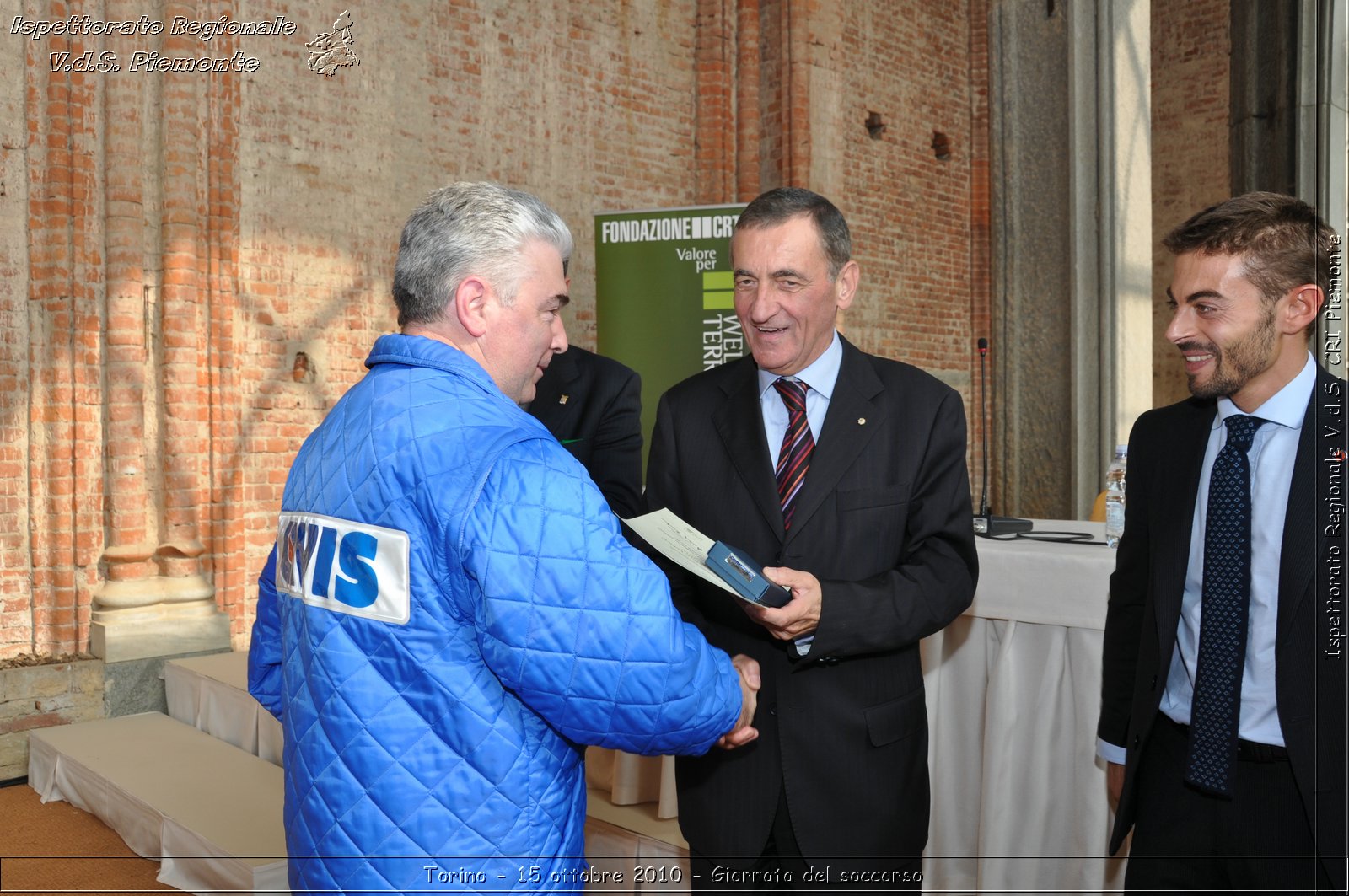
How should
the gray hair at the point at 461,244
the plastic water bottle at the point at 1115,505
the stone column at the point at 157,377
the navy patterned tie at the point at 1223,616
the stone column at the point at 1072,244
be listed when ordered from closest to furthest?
the gray hair at the point at 461,244 → the navy patterned tie at the point at 1223,616 → the plastic water bottle at the point at 1115,505 → the stone column at the point at 157,377 → the stone column at the point at 1072,244

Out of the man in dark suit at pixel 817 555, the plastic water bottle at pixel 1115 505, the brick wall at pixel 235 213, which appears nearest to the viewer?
the man in dark suit at pixel 817 555

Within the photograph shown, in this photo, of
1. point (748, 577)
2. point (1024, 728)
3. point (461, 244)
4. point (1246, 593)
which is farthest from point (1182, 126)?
point (461, 244)

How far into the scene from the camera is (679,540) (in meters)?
1.84

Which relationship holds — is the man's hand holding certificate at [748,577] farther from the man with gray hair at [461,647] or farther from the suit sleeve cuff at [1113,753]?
the suit sleeve cuff at [1113,753]

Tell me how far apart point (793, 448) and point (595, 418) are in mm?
1523

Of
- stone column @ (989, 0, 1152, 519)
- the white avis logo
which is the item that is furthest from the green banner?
the white avis logo

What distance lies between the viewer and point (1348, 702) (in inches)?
66.1

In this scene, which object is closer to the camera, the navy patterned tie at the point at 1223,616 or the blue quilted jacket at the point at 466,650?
the blue quilted jacket at the point at 466,650

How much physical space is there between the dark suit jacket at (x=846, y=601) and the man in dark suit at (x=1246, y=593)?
394mm

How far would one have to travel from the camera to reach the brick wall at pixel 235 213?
525 centimetres

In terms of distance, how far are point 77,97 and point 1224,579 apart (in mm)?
5563

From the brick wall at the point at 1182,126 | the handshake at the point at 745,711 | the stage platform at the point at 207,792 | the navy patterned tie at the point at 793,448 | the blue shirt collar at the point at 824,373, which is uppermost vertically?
the brick wall at the point at 1182,126

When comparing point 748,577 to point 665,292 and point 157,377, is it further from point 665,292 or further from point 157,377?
point 665,292

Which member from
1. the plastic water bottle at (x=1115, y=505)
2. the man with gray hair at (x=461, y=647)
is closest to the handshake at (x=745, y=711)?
the man with gray hair at (x=461, y=647)
